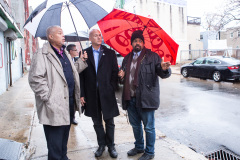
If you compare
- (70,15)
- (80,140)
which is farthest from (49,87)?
(80,140)

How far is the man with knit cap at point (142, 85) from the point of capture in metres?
2.90

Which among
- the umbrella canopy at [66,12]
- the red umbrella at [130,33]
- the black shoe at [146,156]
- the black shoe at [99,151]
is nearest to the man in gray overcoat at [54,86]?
the black shoe at [99,151]

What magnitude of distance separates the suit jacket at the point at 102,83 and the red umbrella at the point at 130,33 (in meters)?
0.33

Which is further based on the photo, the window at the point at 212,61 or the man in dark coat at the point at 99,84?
the window at the point at 212,61

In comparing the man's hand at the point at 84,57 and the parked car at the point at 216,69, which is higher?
the man's hand at the point at 84,57

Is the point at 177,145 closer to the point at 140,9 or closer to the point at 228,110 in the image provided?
the point at 228,110

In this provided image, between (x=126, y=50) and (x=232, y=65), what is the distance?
10.1m

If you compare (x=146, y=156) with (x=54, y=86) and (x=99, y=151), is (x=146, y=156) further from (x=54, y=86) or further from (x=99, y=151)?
(x=54, y=86)

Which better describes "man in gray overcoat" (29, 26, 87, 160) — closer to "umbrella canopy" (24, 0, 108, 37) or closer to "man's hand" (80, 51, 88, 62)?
"man's hand" (80, 51, 88, 62)

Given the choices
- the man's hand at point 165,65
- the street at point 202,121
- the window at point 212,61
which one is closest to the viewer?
the man's hand at point 165,65

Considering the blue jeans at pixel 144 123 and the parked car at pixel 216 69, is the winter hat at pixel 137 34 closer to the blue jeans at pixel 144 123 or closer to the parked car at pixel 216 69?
the blue jeans at pixel 144 123

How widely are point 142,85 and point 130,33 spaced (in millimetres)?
923

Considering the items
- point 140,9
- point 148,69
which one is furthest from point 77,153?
point 140,9

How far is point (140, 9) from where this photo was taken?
87.9 ft
